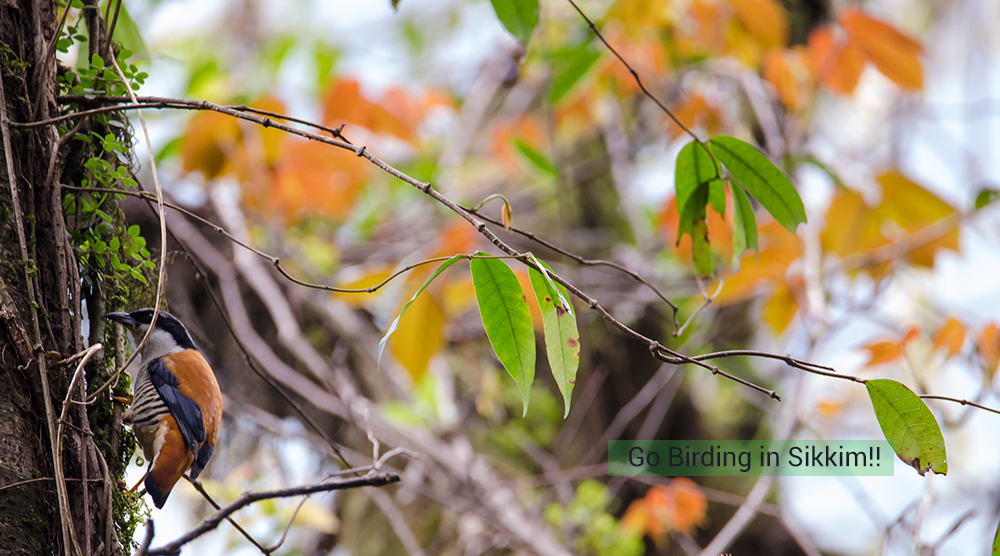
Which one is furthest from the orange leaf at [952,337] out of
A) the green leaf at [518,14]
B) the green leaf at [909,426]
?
the green leaf at [518,14]

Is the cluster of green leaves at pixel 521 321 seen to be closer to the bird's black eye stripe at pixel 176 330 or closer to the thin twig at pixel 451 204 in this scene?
the thin twig at pixel 451 204

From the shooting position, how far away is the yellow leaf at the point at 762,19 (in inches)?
119

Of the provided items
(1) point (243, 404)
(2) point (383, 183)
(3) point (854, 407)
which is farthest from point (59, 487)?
(3) point (854, 407)

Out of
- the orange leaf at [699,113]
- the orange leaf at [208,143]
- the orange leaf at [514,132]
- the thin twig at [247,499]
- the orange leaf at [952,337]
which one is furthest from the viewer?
the orange leaf at [514,132]

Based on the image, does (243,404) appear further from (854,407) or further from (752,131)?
(854,407)

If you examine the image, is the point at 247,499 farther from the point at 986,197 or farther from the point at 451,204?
the point at 986,197

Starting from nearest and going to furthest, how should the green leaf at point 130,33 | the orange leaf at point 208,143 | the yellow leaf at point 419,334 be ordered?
the green leaf at point 130,33 < the yellow leaf at point 419,334 < the orange leaf at point 208,143

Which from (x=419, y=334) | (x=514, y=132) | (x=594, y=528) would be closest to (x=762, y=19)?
(x=514, y=132)

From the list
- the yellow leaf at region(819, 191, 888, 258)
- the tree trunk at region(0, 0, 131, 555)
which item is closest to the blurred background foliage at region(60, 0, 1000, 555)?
the yellow leaf at region(819, 191, 888, 258)

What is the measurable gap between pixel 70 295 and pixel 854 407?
5.80 m

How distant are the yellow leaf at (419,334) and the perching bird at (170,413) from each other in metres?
1.43

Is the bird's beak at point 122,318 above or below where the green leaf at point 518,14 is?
below

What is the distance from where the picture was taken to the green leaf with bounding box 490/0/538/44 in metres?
1.18

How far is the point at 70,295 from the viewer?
3.01 feet
